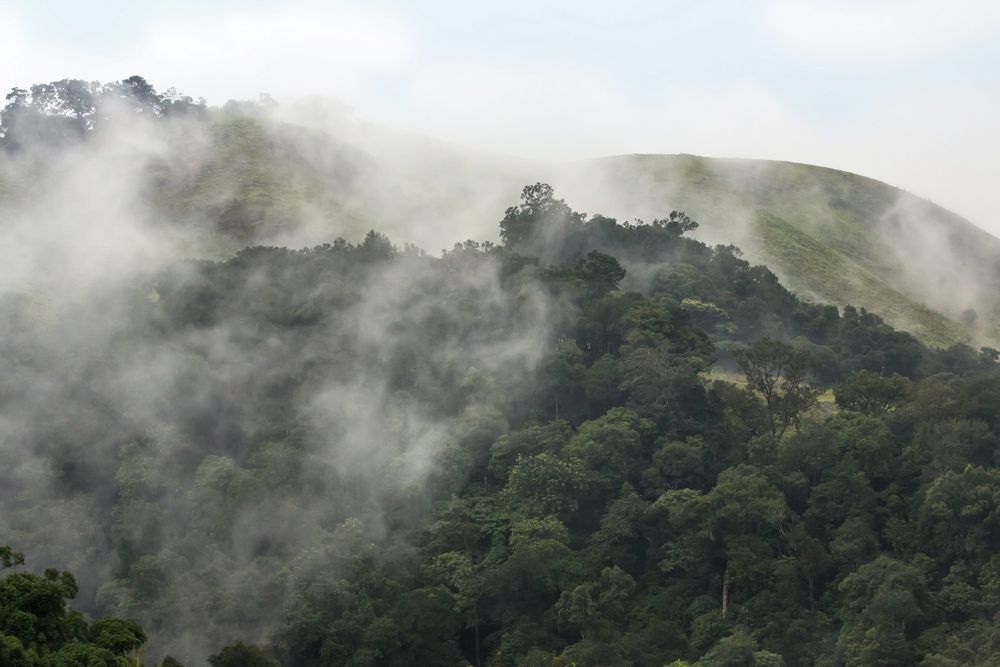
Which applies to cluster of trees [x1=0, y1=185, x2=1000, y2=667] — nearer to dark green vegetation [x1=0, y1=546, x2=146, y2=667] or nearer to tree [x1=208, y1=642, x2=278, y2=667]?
tree [x1=208, y1=642, x2=278, y2=667]

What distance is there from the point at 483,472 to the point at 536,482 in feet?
16.6

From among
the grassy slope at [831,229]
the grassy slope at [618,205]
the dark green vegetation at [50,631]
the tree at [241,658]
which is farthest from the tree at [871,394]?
the dark green vegetation at [50,631]

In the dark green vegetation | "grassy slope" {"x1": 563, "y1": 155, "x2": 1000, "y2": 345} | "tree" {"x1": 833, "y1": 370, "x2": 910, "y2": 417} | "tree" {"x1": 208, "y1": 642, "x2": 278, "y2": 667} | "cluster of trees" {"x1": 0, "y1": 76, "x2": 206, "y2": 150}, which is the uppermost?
"cluster of trees" {"x1": 0, "y1": 76, "x2": 206, "y2": 150}

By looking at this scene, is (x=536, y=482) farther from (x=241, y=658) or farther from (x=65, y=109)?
(x=65, y=109)

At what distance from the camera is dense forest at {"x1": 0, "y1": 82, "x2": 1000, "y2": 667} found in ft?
194

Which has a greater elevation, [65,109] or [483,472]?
[65,109]

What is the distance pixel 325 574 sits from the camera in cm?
6212

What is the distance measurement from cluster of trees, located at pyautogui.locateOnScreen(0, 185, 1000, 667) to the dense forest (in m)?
0.16

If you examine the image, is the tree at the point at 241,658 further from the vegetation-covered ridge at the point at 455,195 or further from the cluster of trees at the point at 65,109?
the cluster of trees at the point at 65,109

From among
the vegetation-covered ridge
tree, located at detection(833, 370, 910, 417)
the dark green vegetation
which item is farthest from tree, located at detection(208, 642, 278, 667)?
the vegetation-covered ridge

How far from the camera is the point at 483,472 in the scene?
73.1 metres

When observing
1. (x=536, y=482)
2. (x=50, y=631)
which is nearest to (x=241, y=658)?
(x=50, y=631)

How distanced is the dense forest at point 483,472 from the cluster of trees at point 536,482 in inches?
Result: 6.4

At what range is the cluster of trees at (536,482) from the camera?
2328 inches
